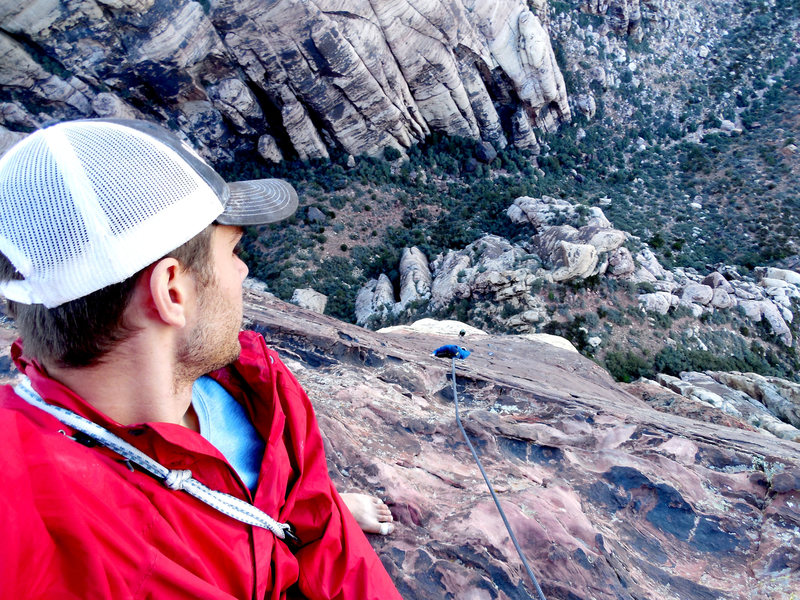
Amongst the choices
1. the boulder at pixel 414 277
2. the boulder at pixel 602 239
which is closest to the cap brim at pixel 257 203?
the boulder at pixel 414 277

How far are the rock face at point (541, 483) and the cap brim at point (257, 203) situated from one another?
1685 millimetres

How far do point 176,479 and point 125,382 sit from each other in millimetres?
333

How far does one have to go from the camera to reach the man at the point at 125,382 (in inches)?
40.8

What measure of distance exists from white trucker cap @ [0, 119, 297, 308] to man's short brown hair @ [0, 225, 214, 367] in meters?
0.04

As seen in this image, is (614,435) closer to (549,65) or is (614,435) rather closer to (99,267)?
(99,267)

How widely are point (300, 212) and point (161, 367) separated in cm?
1988

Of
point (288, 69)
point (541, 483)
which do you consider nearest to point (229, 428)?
point (541, 483)

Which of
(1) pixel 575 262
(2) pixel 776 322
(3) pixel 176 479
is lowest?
(2) pixel 776 322

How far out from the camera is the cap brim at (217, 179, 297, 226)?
162cm

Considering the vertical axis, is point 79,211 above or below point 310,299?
above

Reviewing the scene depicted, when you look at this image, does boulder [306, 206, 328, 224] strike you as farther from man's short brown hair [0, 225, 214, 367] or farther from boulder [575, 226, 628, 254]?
man's short brown hair [0, 225, 214, 367]

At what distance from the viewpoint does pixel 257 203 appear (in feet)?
5.75

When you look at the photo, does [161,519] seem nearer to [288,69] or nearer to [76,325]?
[76,325]

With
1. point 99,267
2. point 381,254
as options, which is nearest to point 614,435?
point 99,267
